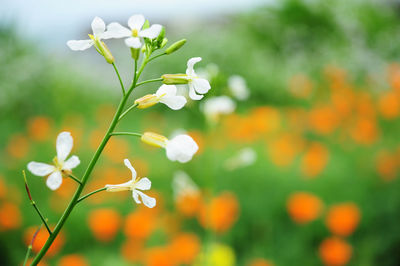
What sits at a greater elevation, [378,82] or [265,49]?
[378,82]

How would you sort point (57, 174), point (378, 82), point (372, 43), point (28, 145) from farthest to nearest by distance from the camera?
1. point (372, 43)
2. point (378, 82)
3. point (28, 145)
4. point (57, 174)

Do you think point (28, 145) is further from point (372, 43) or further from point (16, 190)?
point (372, 43)

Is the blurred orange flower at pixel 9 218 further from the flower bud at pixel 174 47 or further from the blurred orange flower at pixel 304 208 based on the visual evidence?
the flower bud at pixel 174 47

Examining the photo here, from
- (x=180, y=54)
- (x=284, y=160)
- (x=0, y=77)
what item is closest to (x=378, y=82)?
(x=284, y=160)

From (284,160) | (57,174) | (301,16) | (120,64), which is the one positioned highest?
(57,174)

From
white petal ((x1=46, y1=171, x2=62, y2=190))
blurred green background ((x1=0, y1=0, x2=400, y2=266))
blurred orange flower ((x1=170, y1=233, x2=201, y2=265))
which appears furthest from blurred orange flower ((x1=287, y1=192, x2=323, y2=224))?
white petal ((x1=46, y1=171, x2=62, y2=190))

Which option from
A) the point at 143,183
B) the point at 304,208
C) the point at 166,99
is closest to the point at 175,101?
the point at 166,99

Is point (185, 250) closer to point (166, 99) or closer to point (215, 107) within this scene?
point (215, 107)

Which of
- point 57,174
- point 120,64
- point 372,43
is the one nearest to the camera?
point 57,174
